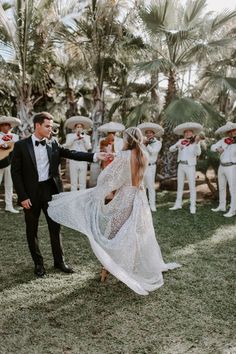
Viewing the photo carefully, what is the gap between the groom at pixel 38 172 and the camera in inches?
189

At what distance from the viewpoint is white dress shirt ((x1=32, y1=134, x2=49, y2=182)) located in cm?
488

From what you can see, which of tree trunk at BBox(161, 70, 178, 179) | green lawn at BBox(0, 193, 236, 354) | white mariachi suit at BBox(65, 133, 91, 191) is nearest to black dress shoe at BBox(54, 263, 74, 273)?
green lawn at BBox(0, 193, 236, 354)

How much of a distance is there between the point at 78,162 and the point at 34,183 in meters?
5.26

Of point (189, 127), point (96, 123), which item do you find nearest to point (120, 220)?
point (189, 127)

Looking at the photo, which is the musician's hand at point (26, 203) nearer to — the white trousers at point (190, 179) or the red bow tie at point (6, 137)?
the red bow tie at point (6, 137)

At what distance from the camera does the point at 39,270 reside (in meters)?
5.02

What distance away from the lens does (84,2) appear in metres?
12.0

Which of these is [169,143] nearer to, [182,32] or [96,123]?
[96,123]

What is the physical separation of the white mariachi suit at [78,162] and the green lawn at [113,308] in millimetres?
3929

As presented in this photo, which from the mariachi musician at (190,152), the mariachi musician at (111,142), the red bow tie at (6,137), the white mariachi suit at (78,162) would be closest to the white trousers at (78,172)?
the white mariachi suit at (78,162)

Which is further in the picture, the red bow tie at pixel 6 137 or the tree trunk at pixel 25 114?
the tree trunk at pixel 25 114

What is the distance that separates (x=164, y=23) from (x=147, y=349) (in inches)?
355

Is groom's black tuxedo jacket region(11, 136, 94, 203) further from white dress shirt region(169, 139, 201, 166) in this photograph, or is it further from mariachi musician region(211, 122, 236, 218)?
mariachi musician region(211, 122, 236, 218)

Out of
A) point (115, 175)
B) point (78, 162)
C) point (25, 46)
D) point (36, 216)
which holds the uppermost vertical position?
point (25, 46)
